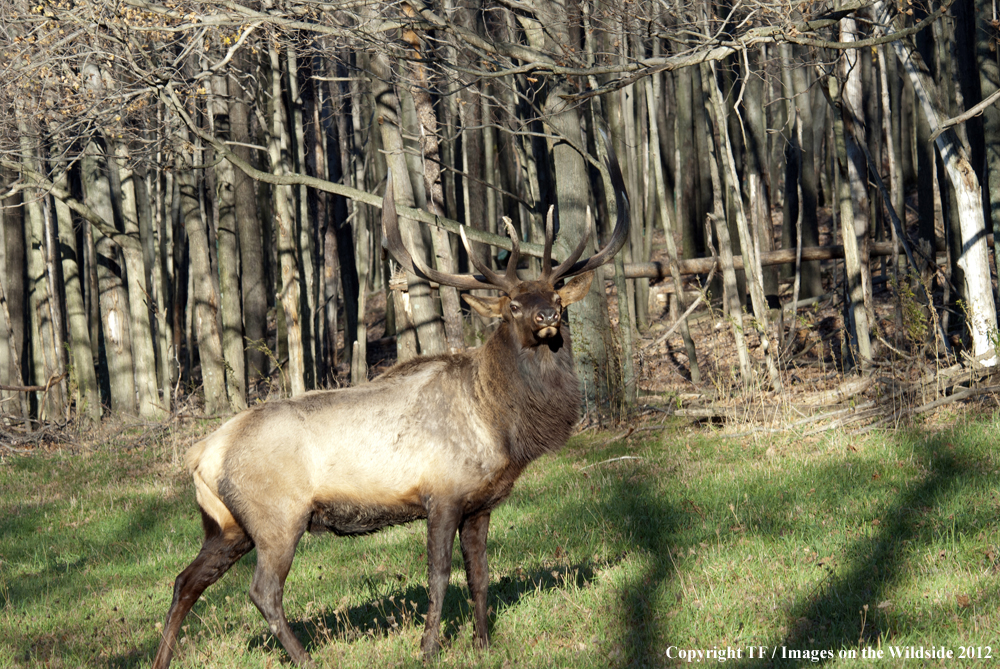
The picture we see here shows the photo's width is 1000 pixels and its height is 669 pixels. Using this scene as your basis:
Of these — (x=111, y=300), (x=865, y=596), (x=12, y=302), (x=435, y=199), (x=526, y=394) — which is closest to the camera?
(x=865, y=596)

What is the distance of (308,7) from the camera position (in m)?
9.24

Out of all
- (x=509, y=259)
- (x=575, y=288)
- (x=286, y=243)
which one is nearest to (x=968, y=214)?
(x=575, y=288)

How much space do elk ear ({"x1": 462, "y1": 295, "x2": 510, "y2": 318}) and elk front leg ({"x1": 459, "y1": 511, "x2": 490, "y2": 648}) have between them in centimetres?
129

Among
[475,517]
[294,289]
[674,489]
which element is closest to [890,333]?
[674,489]

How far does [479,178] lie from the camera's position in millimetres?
16500

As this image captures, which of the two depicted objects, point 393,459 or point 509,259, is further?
point 509,259

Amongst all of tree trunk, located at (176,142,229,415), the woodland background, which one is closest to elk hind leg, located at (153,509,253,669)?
the woodland background

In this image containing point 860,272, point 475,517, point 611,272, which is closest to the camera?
point 475,517

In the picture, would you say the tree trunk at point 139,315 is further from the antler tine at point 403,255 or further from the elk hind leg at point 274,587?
the elk hind leg at point 274,587

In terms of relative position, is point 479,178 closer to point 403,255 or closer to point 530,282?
point 403,255

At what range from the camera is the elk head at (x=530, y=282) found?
5.52m

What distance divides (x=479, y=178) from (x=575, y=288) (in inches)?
425

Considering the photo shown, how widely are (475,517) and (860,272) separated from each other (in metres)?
6.96

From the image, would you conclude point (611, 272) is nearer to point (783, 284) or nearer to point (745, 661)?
point (783, 284)
